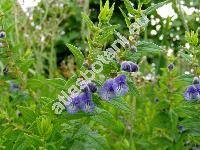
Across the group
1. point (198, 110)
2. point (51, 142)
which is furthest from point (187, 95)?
point (51, 142)

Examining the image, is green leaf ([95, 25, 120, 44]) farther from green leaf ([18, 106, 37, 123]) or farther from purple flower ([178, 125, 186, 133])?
purple flower ([178, 125, 186, 133])

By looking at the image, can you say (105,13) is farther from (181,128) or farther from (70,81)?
(181,128)

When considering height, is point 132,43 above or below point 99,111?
above

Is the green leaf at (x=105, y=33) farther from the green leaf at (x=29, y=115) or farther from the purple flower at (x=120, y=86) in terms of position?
the green leaf at (x=29, y=115)

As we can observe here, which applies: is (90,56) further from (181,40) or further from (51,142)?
(181,40)

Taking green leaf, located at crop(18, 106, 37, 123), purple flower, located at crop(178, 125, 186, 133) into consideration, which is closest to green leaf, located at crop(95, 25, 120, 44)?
green leaf, located at crop(18, 106, 37, 123)

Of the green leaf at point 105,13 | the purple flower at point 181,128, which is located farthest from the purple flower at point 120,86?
the purple flower at point 181,128
